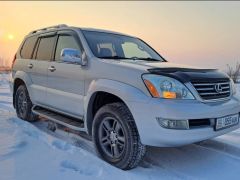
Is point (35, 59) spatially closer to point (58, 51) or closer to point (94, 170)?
point (58, 51)

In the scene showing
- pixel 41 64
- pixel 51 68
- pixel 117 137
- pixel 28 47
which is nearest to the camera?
pixel 117 137

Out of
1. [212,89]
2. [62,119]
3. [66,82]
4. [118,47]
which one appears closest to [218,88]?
[212,89]

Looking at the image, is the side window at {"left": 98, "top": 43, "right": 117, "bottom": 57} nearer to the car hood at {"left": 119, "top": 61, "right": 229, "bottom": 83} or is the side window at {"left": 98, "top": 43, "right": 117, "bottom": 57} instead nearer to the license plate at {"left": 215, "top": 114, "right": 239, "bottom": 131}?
the car hood at {"left": 119, "top": 61, "right": 229, "bottom": 83}

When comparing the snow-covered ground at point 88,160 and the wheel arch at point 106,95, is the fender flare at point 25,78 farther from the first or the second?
the wheel arch at point 106,95

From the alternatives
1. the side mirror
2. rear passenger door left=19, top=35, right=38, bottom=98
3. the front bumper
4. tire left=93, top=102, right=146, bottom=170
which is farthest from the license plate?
rear passenger door left=19, top=35, right=38, bottom=98

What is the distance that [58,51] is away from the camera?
4.95 metres

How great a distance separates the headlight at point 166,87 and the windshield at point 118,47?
1127 millimetres

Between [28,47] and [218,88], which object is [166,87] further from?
[28,47]

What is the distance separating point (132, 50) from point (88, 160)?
6.74ft

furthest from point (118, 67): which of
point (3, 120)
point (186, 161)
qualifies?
point (3, 120)

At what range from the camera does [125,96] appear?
11.3 ft

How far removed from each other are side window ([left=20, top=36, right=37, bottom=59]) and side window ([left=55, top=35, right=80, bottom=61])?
1095 mm

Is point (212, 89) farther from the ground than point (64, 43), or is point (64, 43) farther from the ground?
point (64, 43)

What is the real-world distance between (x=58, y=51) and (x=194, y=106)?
254 cm
